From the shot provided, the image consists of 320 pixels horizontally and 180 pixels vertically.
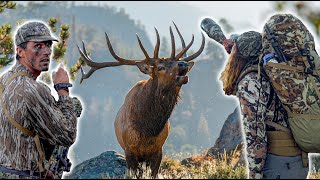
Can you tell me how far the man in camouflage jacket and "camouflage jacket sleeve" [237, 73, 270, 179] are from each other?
1.44m

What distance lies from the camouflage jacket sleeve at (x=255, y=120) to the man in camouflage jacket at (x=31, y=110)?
1445mm

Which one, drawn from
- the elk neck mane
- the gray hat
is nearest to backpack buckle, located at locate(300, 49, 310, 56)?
the gray hat

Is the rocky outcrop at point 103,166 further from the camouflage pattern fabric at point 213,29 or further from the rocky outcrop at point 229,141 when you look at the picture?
the camouflage pattern fabric at point 213,29

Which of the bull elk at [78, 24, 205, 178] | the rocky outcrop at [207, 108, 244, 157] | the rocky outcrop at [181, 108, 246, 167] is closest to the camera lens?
the bull elk at [78, 24, 205, 178]

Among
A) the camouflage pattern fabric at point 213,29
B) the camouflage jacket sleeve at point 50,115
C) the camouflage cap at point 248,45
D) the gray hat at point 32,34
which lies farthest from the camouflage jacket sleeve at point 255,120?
the gray hat at point 32,34

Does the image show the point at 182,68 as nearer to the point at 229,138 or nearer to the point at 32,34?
the point at 32,34

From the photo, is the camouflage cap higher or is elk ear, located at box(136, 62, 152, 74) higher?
elk ear, located at box(136, 62, 152, 74)

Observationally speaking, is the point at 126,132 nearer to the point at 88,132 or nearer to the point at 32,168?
the point at 32,168

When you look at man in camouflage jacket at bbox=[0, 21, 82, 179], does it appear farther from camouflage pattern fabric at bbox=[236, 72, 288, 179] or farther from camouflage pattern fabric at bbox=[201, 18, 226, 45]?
camouflage pattern fabric at bbox=[201, 18, 226, 45]

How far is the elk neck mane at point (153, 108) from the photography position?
26.9ft

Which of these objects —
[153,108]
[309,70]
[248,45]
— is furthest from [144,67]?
[309,70]

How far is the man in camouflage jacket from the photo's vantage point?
169 inches

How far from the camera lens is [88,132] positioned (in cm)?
18200

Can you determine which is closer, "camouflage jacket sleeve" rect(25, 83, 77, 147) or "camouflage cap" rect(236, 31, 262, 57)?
"camouflage jacket sleeve" rect(25, 83, 77, 147)
